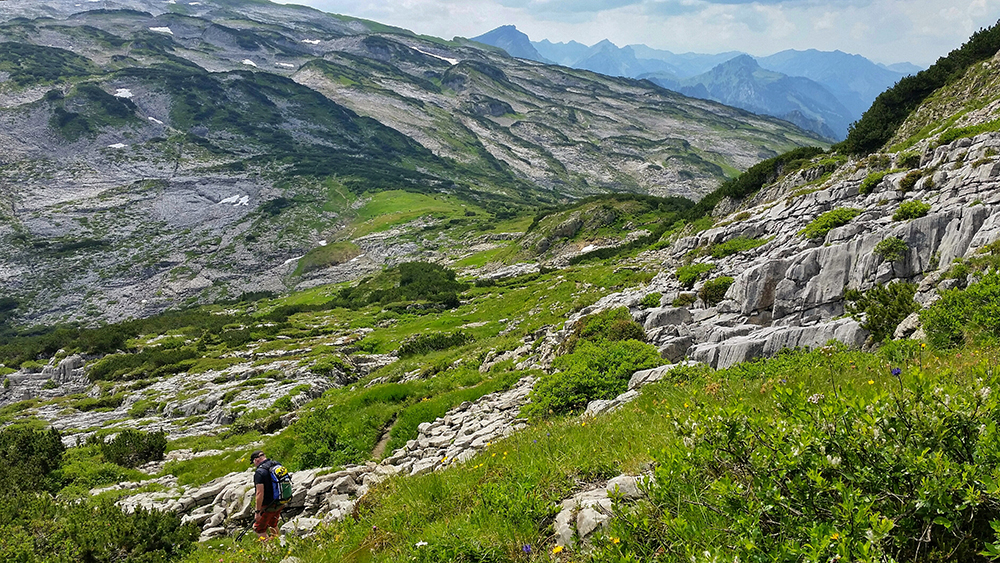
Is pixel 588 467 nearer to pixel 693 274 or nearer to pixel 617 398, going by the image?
pixel 617 398

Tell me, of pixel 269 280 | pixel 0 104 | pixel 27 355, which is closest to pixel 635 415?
pixel 27 355

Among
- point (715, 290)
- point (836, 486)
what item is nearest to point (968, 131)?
point (715, 290)

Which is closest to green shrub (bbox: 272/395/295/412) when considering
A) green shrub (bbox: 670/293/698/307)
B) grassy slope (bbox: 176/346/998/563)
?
grassy slope (bbox: 176/346/998/563)

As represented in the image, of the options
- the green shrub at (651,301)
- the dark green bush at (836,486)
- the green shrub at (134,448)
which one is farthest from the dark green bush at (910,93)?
the green shrub at (134,448)

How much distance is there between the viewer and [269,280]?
106m

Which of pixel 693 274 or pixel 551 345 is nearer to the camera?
pixel 551 345

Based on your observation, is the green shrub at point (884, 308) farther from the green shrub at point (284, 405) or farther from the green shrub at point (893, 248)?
the green shrub at point (284, 405)

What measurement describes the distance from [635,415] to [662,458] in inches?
158

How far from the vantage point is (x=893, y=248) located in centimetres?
1406

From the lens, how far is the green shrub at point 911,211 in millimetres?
15500

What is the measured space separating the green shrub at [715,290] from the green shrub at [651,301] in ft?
6.46

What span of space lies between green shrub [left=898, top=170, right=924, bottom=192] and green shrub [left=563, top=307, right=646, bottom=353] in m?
13.1

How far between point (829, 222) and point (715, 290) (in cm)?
539

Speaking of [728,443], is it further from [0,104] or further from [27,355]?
[0,104]
